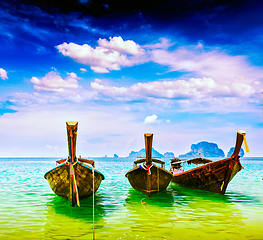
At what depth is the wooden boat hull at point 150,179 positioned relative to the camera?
14.3 meters

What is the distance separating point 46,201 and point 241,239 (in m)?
11.5

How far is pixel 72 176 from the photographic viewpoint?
37.0 ft

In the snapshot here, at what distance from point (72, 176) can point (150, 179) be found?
17.4 feet

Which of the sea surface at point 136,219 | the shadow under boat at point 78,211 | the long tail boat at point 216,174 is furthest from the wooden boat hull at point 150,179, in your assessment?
the long tail boat at point 216,174

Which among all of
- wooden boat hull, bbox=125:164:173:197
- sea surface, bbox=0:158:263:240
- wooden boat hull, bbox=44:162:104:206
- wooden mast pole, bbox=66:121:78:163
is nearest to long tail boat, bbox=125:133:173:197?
wooden boat hull, bbox=125:164:173:197

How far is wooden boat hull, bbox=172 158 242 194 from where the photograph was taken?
15156 millimetres

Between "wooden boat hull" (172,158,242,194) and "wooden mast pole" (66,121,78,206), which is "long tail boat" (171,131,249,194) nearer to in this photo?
"wooden boat hull" (172,158,242,194)

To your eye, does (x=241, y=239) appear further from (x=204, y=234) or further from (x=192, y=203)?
(x=192, y=203)

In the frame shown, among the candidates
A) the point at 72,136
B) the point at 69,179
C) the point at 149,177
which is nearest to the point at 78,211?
the point at 69,179

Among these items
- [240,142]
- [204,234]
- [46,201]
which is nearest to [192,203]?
[240,142]

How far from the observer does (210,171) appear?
1600 centimetres

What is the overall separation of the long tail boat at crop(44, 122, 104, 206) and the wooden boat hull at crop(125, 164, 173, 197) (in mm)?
3016

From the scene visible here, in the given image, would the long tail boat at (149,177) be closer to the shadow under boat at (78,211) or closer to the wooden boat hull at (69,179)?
the shadow under boat at (78,211)

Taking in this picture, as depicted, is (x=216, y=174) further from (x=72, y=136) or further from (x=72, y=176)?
(x=72, y=136)
